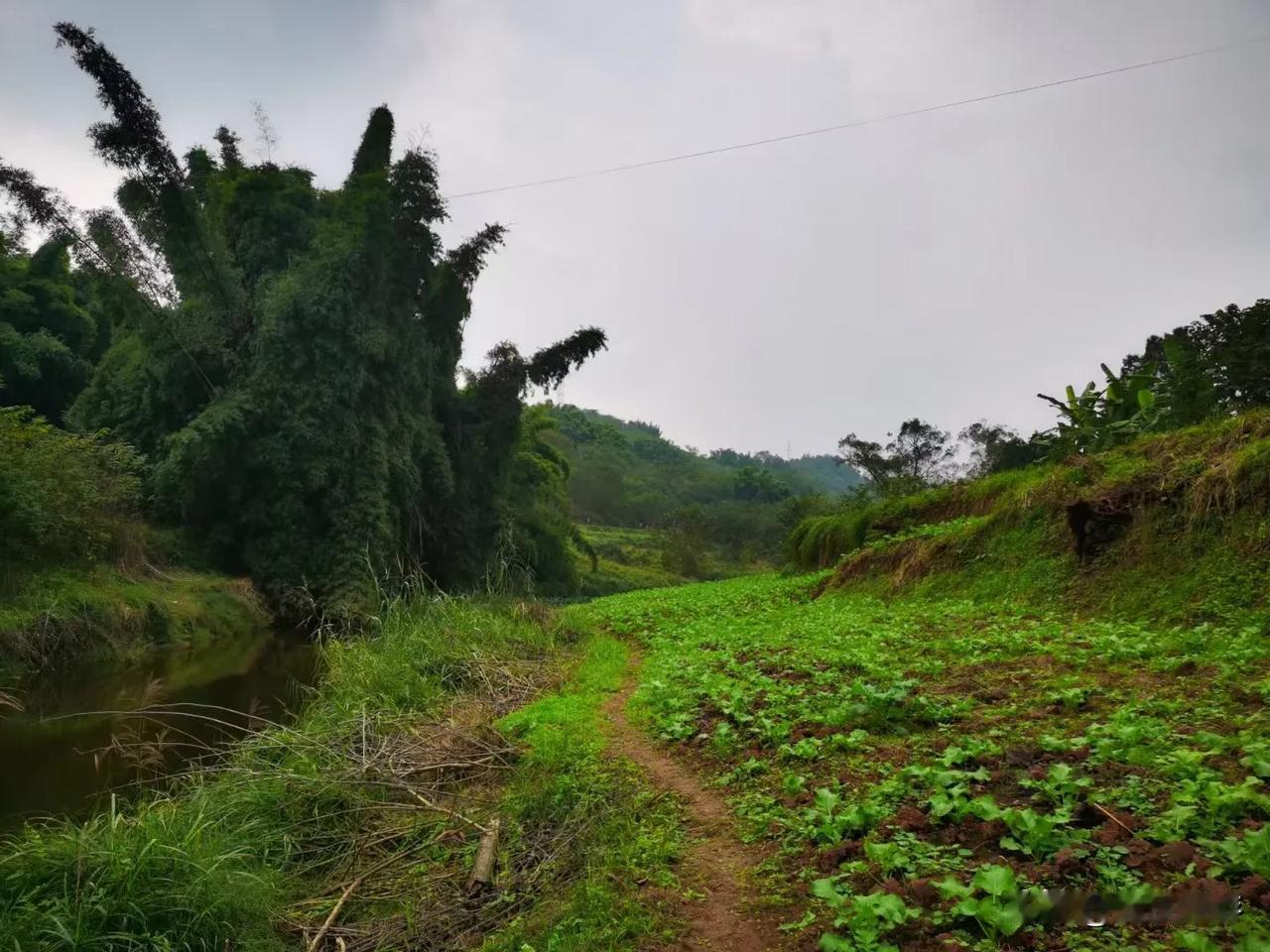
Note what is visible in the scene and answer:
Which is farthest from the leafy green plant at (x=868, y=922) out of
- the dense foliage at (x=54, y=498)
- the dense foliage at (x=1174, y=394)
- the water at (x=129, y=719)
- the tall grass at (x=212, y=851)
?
the dense foliage at (x=54, y=498)

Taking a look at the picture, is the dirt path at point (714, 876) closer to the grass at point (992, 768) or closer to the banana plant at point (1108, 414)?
the grass at point (992, 768)

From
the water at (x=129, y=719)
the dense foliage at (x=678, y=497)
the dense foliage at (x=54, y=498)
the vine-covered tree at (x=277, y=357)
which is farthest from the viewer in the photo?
the dense foliage at (x=678, y=497)

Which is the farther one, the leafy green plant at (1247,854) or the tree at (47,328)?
the tree at (47,328)

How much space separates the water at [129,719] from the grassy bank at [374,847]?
2.47ft

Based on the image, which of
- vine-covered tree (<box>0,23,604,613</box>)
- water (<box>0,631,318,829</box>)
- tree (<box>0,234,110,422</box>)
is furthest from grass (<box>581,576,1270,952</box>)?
tree (<box>0,234,110,422</box>)

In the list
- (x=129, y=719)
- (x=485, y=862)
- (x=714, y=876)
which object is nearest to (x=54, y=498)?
(x=129, y=719)

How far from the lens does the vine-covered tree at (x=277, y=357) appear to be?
68.3ft

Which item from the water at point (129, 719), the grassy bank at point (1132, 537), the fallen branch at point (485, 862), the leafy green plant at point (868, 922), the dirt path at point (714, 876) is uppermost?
the grassy bank at point (1132, 537)

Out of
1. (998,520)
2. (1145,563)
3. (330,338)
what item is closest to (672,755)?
(1145,563)

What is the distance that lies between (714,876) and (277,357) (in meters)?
21.0

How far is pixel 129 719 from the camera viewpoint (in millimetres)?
9969

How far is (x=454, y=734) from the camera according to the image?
671 centimetres

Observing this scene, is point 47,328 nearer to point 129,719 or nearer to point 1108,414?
point 129,719

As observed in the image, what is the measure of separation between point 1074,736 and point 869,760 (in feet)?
3.50
